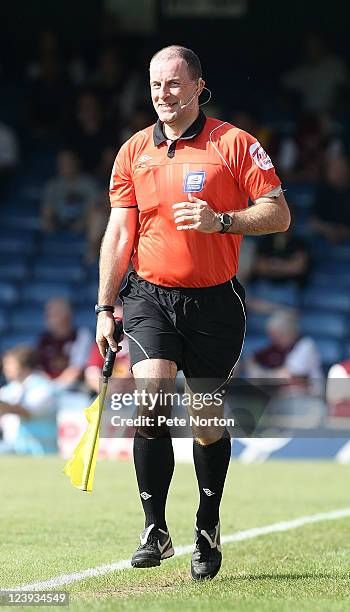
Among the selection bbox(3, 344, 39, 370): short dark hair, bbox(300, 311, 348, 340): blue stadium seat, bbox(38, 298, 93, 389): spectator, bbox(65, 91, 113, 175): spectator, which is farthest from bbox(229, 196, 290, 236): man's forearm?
bbox(65, 91, 113, 175): spectator

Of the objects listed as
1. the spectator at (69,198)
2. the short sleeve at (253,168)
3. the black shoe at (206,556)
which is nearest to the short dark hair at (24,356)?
the spectator at (69,198)

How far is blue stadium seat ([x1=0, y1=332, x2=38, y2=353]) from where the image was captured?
17.3 meters

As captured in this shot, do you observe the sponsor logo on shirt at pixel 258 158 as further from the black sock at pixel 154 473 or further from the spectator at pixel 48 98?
the spectator at pixel 48 98

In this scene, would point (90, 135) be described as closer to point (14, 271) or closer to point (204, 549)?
point (14, 271)

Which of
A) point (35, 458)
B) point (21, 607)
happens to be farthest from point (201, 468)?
point (35, 458)

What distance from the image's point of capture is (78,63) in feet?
67.1

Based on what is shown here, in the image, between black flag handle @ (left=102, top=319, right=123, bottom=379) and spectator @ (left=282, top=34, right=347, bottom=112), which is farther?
spectator @ (left=282, top=34, right=347, bottom=112)

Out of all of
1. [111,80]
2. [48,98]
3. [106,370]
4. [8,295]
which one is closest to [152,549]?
[106,370]

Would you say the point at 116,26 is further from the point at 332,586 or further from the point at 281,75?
the point at 332,586

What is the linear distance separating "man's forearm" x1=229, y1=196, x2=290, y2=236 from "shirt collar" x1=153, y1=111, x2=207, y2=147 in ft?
1.55

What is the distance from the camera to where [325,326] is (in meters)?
16.8

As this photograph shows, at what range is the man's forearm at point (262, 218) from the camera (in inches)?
235

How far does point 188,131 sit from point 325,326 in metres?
10.7

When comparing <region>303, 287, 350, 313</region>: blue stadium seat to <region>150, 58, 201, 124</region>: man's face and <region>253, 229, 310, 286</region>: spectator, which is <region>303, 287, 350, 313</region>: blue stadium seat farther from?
<region>150, 58, 201, 124</region>: man's face
